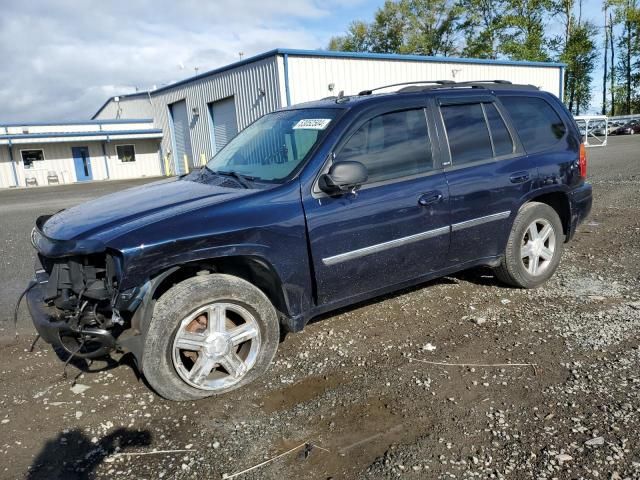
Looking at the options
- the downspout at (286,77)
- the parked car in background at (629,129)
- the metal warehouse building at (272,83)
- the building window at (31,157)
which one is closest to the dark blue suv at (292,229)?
the downspout at (286,77)

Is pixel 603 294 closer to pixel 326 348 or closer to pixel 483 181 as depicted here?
pixel 483 181

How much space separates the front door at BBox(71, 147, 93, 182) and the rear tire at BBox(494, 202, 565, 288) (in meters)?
35.1

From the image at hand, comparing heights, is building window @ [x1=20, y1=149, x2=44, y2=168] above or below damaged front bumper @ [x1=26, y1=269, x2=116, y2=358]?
above

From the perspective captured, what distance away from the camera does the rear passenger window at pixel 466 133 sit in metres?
4.09

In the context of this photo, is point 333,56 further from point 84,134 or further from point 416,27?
point 416,27

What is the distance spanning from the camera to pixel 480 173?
4.14 metres

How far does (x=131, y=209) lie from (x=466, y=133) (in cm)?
276

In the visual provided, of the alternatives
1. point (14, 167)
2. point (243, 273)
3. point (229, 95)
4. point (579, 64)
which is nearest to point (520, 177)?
point (243, 273)

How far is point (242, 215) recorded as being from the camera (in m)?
3.15

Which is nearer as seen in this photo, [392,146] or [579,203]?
[392,146]

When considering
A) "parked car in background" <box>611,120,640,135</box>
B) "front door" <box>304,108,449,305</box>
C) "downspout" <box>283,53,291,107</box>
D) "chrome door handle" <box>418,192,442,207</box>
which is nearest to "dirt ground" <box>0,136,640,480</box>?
"front door" <box>304,108,449,305</box>

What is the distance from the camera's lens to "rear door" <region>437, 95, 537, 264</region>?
13.3 feet

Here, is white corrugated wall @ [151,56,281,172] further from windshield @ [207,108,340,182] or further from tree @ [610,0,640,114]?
tree @ [610,0,640,114]

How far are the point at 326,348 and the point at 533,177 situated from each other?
2468 mm
